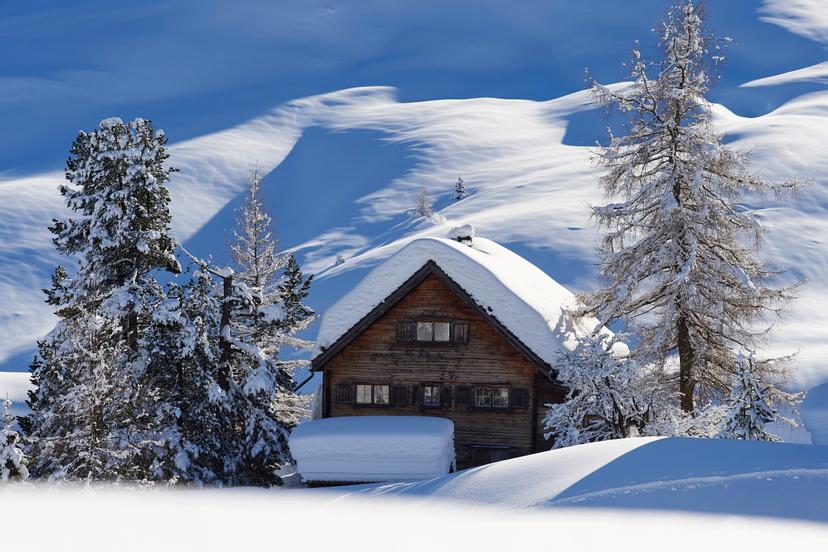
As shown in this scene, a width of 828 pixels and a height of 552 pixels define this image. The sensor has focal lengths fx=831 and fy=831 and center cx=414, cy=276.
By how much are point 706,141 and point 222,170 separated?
492 feet

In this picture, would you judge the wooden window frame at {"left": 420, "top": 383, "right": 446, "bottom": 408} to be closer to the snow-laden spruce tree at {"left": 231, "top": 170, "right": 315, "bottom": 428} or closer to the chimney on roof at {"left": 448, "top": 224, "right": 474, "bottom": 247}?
the snow-laden spruce tree at {"left": 231, "top": 170, "right": 315, "bottom": 428}

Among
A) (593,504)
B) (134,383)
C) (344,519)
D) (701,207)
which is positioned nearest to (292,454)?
(134,383)

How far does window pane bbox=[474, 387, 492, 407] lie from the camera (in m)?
26.6

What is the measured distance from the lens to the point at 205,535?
2.46m

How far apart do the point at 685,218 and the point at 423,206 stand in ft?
307

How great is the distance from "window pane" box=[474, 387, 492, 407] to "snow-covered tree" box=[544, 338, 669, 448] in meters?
5.14

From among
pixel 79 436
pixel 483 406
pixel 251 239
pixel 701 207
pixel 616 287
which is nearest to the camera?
pixel 79 436

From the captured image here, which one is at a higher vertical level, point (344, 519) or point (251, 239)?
point (251, 239)

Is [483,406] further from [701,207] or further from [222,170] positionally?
[222,170]

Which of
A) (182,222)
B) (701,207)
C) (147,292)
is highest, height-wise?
(182,222)

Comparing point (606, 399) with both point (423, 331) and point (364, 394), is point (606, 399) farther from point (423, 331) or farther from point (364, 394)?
point (364, 394)

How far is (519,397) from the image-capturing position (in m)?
26.3

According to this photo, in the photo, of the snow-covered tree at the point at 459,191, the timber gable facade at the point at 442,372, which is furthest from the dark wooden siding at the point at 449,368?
the snow-covered tree at the point at 459,191

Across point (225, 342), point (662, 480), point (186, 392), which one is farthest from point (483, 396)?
point (662, 480)
